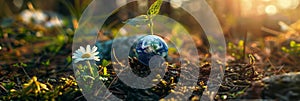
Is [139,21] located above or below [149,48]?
above

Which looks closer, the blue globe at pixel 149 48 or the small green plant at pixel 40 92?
the small green plant at pixel 40 92

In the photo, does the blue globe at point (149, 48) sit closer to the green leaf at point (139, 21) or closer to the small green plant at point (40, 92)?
the green leaf at point (139, 21)

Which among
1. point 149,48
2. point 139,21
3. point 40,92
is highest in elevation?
point 139,21

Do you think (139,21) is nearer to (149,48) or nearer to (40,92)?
(149,48)

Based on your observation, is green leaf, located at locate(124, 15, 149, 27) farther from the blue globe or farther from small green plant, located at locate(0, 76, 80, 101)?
small green plant, located at locate(0, 76, 80, 101)

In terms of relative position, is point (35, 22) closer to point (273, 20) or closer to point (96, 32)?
point (96, 32)

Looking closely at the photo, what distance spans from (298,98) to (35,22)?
121 inches

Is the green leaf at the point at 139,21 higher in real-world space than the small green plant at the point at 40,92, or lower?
higher

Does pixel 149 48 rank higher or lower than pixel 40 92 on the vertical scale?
higher

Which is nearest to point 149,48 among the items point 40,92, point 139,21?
point 139,21

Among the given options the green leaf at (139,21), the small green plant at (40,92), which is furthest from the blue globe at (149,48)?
the small green plant at (40,92)

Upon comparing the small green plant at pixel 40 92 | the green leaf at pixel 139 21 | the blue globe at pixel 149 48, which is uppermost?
the green leaf at pixel 139 21

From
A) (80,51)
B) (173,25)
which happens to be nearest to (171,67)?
(80,51)

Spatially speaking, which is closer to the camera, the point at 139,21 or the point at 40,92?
the point at 40,92
